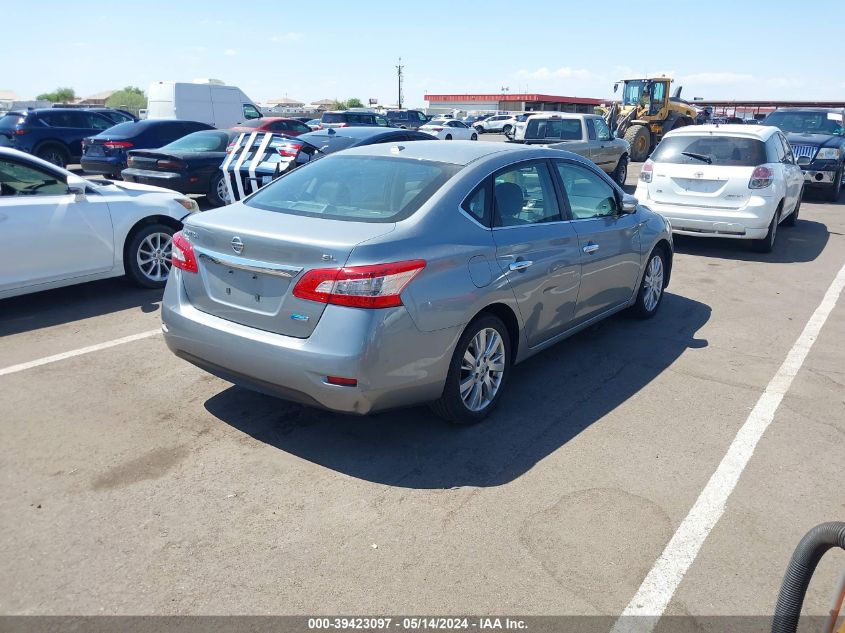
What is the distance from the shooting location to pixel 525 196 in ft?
16.0

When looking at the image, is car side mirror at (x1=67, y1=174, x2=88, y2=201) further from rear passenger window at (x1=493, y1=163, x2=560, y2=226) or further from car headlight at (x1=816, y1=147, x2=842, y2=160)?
car headlight at (x1=816, y1=147, x2=842, y2=160)

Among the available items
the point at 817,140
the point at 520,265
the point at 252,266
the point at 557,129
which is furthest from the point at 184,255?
the point at 817,140

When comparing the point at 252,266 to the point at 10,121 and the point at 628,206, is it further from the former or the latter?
the point at 10,121

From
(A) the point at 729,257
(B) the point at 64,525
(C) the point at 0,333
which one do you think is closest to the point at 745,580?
(B) the point at 64,525

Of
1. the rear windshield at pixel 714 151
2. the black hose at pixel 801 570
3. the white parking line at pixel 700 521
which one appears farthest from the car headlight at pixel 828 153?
the black hose at pixel 801 570

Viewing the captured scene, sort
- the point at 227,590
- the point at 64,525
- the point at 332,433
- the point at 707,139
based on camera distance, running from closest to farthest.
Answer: the point at 227,590, the point at 64,525, the point at 332,433, the point at 707,139

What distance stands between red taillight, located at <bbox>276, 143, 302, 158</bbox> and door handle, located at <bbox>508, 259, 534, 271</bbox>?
5.93 meters

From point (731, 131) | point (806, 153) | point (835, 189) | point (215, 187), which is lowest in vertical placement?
point (835, 189)

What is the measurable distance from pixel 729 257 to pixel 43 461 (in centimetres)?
878

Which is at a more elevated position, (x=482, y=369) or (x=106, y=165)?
(x=106, y=165)

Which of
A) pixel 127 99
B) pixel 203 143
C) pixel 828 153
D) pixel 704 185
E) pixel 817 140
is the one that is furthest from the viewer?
pixel 127 99

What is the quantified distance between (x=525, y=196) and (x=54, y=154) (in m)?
18.0

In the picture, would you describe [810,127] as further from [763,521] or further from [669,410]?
[763,521]

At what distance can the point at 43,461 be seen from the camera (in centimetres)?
396
